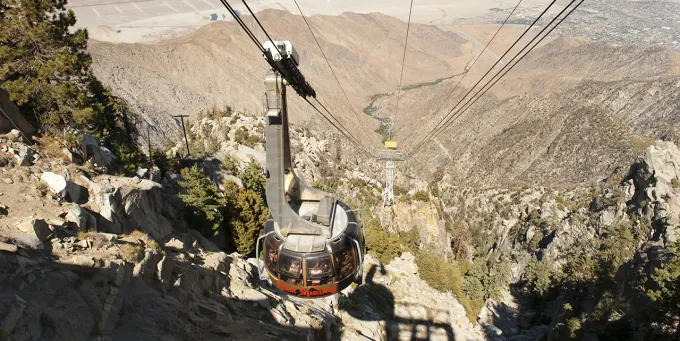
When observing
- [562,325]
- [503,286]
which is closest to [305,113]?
[503,286]

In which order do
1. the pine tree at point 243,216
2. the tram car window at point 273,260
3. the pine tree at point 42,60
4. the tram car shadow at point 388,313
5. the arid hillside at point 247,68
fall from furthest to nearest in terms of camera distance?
the arid hillside at point 247,68 → the tram car shadow at point 388,313 → the pine tree at point 243,216 → the pine tree at point 42,60 → the tram car window at point 273,260

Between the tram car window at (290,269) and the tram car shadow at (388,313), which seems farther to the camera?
the tram car shadow at (388,313)

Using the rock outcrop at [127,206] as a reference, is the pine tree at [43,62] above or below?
above

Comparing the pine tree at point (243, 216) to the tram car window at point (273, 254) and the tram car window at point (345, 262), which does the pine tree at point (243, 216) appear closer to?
the tram car window at point (273, 254)

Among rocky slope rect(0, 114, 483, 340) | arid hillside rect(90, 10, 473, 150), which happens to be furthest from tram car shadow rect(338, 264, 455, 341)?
arid hillside rect(90, 10, 473, 150)

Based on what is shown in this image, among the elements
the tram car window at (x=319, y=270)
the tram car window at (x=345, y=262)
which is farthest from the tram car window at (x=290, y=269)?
the tram car window at (x=345, y=262)

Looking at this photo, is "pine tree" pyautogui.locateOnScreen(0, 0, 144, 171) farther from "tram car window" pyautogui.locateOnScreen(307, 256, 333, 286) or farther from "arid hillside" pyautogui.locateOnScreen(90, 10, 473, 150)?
"arid hillside" pyautogui.locateOnScreen(90, 10, 473, 150)

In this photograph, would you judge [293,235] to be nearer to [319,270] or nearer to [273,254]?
[273,254]

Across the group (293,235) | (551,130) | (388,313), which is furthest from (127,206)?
(551,130)
